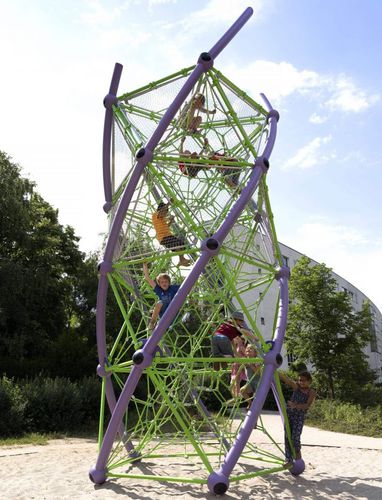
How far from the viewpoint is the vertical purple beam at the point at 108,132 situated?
23.3ft

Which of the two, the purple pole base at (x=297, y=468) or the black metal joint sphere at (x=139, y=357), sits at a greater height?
the black metal joint sphere at (x=139, y=357)

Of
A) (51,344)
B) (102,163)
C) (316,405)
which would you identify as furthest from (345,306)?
(102,163)

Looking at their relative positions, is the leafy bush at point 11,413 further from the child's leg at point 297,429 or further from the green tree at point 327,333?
the green tree at point 327,333

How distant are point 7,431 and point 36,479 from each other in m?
6.82

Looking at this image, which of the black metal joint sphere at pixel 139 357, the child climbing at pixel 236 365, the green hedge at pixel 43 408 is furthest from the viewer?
the green hedge at pixel 43 408

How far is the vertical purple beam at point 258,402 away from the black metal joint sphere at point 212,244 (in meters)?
→ 1.54

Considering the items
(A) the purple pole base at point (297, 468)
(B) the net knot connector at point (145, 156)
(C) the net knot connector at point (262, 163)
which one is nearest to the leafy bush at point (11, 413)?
(A) the purple pole base at point (297, 468)

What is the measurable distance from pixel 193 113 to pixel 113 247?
230 centimetres

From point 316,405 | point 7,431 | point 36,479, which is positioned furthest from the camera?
point 316,405

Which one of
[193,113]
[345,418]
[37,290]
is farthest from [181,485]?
[37,290]

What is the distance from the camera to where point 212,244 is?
538 centimetres

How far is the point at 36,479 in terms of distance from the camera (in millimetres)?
6520

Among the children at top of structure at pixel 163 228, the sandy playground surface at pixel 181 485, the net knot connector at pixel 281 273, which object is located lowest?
the sandy playground surface at pixel 181 485

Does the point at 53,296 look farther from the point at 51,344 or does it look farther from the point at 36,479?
the point at 36,479
